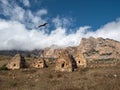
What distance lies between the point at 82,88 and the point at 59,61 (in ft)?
109

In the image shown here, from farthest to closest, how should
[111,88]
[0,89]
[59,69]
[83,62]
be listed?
[83,62] < [59,69] < [0,89] < [111,88]

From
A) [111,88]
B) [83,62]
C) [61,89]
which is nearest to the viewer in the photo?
[111,88]

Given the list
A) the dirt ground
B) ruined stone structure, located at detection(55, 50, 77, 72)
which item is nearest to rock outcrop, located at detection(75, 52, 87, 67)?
ruined stone structure, located at detection(55, 50, 77, 72)

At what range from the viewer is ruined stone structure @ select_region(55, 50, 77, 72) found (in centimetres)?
4901

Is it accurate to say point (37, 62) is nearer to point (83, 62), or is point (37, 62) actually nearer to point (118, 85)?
point (83, 62)

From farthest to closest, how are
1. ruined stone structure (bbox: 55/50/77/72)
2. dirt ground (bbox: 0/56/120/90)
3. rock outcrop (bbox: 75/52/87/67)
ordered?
rock outcrop (bbox: 75/52/87/67) < ruined stone structure (bbox: 55/50/77/72) < dirt ground (bbox: 0/56/120/90)

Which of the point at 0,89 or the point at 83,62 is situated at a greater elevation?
the point at 83,62

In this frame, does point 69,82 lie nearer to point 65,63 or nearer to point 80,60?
point 65,63

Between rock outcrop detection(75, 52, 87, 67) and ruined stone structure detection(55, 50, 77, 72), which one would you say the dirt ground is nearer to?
ruined stone structure detection(55, 50, 77, 72)

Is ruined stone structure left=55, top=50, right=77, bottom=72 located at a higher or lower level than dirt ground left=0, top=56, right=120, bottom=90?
higher

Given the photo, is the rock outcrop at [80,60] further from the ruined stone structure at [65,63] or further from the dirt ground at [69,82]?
the dirt ground at [69,82]

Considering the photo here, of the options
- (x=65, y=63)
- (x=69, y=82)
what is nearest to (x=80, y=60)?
(x=65, y=63)

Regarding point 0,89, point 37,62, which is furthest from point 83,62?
point 0,89

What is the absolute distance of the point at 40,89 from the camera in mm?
20000
